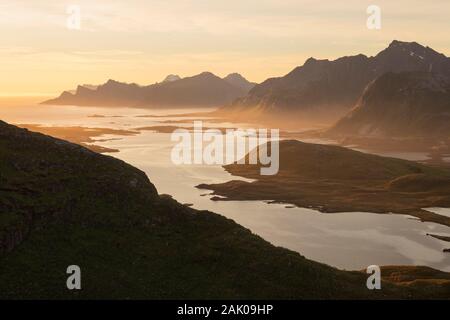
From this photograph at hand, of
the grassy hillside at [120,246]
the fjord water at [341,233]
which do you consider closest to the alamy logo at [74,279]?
the grassy hillside at [120,246]

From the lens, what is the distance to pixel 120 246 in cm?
5441

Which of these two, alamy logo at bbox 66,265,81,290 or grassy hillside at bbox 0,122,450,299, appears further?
grassy hillside at bbox 0,122,450,299

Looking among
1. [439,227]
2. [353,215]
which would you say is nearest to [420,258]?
[439,227]

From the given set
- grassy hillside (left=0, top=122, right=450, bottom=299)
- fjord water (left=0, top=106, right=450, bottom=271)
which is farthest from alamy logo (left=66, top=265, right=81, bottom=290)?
fjord water (left=0, top=106, right=450, bottom=271)

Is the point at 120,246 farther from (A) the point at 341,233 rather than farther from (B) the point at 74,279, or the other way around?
(A) the point at 341,233

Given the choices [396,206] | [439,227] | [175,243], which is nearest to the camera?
[175,243]

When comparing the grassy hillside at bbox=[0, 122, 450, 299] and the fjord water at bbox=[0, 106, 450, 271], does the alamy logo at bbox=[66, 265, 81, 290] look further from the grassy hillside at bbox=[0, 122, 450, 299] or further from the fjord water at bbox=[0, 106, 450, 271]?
the fjord water at bbox=[0, 106, 450, 271]

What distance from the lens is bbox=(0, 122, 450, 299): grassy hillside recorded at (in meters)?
48.9

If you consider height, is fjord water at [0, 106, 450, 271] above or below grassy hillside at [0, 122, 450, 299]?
below

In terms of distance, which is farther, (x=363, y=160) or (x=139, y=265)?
(x=363, y=160)

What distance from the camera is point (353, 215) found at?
123625 millimetres
